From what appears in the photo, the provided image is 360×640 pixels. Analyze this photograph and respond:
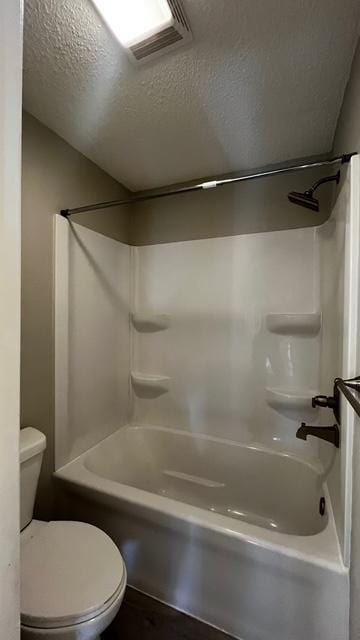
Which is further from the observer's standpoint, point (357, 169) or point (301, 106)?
point (301, 106)

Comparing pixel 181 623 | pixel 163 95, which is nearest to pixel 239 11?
pixel 163 95

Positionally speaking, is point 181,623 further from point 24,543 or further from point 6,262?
point 6,262

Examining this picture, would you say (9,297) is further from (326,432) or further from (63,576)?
(326,432)

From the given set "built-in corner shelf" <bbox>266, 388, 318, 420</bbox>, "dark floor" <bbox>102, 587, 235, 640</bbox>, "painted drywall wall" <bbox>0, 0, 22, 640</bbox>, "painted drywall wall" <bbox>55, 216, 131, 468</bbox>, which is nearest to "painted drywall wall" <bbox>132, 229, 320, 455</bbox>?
"built-in corner shelf" <bbox>266, 388, 318, 420</bbox>

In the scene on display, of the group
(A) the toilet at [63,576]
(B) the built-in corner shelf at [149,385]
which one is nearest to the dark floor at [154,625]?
(A) the toilet at [63,576]

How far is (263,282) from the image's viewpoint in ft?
6.05

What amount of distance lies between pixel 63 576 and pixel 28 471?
414 millimetres

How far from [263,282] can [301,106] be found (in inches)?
36.6

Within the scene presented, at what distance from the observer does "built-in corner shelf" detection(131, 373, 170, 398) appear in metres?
2.09

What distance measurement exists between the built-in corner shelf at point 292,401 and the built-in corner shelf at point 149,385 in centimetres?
76

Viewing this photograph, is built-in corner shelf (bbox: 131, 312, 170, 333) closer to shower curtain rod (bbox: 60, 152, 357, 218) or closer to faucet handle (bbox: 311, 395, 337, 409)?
shower curtain rod (bbox: 60, 152, 357, 218)

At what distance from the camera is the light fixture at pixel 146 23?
876mm

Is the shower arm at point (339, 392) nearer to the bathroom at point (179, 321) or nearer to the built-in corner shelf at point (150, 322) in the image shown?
the bathroom at point (179, 321)

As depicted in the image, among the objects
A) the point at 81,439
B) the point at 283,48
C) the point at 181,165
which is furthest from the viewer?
the point at 181,165
